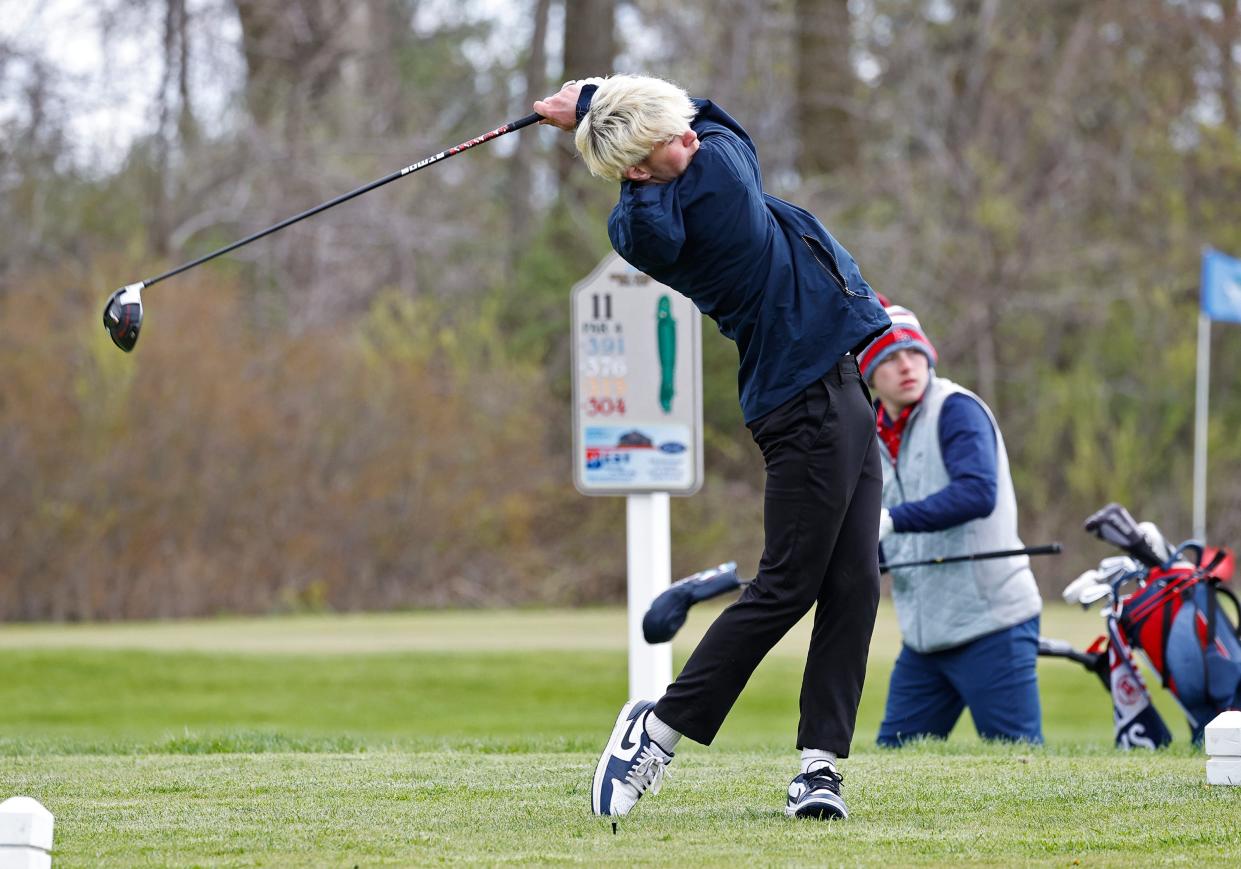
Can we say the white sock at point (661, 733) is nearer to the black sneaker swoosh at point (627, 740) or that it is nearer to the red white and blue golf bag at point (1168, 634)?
the black sneaker swoosh at point (627, 740)

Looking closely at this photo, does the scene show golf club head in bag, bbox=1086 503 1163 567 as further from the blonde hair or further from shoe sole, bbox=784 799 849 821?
the blonde hair

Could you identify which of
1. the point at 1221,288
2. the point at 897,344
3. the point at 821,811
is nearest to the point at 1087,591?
the point at 897,344

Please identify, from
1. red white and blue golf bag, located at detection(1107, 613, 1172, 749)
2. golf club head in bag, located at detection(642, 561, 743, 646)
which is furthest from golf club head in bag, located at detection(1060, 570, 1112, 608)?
golf club head in bag, located at detection(642, 561, 743, 646)

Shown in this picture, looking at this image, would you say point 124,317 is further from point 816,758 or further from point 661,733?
point 816,758

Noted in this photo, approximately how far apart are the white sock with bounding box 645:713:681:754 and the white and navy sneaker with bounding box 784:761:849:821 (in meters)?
0.32

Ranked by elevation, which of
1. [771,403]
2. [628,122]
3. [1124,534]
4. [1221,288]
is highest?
[1221,288]

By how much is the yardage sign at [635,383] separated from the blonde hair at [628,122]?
15.0 feet

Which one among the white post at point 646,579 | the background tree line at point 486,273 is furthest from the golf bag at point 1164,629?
the background tree line at point 486,273

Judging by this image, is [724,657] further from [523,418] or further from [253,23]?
[253,23]

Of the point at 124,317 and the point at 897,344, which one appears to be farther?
the point at 897,344

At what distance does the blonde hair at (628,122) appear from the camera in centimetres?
434

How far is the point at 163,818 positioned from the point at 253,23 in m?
20.5

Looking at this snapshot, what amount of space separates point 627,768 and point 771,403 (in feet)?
3.15

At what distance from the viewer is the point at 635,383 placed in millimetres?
9094
